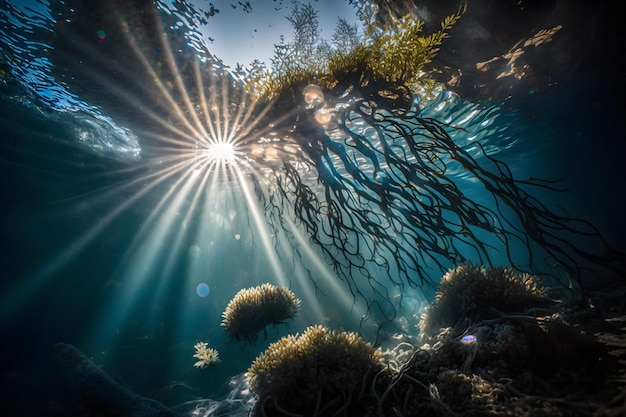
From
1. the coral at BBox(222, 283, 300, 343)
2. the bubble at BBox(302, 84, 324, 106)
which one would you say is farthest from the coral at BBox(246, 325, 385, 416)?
the bubble at BBox(302, 84, 324, 106)

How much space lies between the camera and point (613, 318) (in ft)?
11.3

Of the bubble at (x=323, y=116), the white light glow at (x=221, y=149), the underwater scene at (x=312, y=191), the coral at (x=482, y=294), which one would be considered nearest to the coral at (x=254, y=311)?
the underwater scene at (x=312, y=191)

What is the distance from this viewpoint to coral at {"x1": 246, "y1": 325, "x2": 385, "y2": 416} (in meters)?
3.24

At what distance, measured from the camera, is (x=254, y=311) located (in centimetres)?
627

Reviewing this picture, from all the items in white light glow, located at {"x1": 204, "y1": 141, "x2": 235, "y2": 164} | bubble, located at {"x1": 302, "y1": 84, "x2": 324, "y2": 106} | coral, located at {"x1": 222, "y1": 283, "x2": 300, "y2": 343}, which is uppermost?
white light glow, located at {"x1": 204, "y1": 141, "x2": 235, "y2": 164}

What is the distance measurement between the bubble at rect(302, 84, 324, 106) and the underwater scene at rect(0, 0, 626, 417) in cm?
3

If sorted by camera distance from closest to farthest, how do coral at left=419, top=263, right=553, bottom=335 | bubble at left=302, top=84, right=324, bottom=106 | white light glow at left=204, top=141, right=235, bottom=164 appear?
bubble at left=302, top=84, right=324, bottom=106 < coral at left=419, top=263, right=553, bottom=335 < white light glow at left=204, top=141, right=235, bottom=164

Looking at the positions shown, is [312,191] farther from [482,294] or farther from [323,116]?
[482,294]

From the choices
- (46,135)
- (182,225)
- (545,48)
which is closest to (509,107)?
(545,48)

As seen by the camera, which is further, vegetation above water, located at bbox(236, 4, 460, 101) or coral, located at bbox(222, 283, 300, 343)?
coral, located at bbox(222, 283, 300, 343)

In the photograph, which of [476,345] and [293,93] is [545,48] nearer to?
[293,93]

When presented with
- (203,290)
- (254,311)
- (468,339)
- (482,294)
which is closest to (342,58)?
(468,339)

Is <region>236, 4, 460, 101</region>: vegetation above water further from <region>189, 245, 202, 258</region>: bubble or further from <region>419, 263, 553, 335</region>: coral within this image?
<region>189, 245, 202, 258</region>: bubble

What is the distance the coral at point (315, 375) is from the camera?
3241 mm
